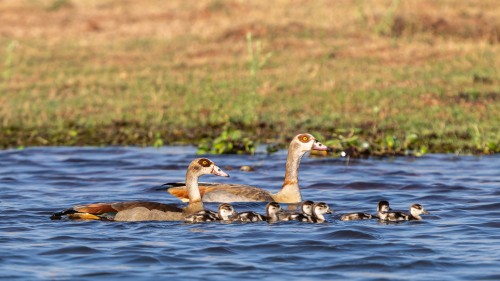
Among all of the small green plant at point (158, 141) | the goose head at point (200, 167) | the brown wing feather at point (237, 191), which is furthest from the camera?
the small green plant at point (158, 141)

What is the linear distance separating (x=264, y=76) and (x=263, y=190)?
11.2m

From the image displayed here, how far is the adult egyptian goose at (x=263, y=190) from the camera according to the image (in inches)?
573

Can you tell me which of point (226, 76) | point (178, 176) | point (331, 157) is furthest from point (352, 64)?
point (178, 176)

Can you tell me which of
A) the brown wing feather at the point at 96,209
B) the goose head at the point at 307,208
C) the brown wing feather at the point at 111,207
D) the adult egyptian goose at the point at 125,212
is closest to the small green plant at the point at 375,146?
the goose head at the point at 307,208

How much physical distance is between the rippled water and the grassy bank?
121 centimetres

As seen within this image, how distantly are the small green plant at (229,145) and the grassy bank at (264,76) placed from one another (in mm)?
731

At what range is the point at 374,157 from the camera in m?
18.7

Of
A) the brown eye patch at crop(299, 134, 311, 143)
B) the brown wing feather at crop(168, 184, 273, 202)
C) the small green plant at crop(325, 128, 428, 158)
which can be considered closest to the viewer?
the brown wing feather at crop(168, 184, 273, 202)

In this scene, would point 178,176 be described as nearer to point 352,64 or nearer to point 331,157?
point 331,157

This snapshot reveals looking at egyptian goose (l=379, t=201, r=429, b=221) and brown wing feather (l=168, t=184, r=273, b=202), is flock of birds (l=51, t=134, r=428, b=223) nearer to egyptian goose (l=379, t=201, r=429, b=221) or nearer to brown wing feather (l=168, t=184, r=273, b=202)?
egyptian goose (l=379, t=201, r=429, b=221)

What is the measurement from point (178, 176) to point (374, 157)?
11.4ft

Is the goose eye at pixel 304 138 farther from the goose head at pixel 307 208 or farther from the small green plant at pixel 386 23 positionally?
the small green plant at pixel 386 23

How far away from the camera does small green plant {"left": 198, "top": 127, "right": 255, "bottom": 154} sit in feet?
61.4

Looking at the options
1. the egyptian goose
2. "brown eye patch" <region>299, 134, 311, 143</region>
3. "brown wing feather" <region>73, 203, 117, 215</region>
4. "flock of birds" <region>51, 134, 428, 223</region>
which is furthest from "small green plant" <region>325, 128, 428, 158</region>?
"brown wing feather" <region>73, 203, 117, 215</region>
